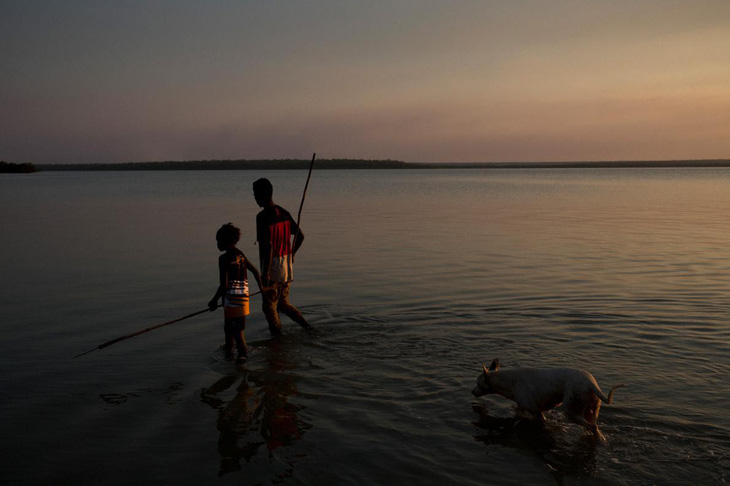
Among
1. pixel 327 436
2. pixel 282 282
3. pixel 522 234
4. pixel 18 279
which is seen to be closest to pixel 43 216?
pixel 18 279

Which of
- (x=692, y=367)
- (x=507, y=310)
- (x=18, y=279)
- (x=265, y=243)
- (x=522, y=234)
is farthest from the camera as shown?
(x=522, y=234)

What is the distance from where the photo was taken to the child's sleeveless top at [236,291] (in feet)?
28.2

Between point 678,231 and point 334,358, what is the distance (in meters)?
20.0

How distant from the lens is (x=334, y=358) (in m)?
9.10

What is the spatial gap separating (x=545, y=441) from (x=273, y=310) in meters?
5.23

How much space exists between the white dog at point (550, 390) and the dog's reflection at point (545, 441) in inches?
6.6

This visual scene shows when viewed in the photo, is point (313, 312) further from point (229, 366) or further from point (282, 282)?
point (229, 366)

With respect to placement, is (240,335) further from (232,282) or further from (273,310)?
(273,310)

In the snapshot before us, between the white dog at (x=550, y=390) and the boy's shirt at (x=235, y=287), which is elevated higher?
the boy's shirt at (x=235, y=287)

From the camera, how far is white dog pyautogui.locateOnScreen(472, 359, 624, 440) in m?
6.10

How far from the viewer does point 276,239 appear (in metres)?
9.77

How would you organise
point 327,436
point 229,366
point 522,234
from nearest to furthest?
1. point 327,436
2. point 229,366
3. point 522,234

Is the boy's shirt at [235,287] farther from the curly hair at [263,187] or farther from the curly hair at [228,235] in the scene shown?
the curly hair at [263,187]

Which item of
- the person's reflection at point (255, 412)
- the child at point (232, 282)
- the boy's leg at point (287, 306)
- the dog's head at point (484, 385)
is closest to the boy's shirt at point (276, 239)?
the boy's leg at point (287, 306)
